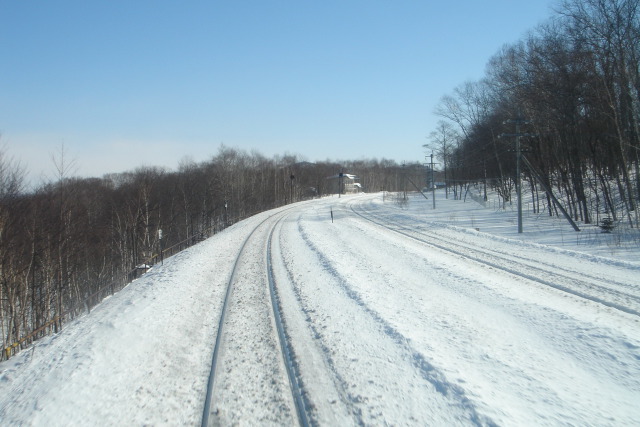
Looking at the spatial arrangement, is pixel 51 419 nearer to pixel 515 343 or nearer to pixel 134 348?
pixel 134 348

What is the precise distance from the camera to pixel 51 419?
4523 millimetres

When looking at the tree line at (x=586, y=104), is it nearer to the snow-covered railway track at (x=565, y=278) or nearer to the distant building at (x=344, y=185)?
the snow-covered railway track at (x=565, y=278)

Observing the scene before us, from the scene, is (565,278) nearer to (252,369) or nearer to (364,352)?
(364,352)

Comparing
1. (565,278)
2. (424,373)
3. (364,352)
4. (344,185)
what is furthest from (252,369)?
(344,185)

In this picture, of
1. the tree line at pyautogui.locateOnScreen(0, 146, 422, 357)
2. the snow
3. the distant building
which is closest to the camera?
the snow

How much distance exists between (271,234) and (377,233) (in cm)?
649

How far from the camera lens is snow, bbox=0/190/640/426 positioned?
4.56m

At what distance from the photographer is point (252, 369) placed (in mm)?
5734

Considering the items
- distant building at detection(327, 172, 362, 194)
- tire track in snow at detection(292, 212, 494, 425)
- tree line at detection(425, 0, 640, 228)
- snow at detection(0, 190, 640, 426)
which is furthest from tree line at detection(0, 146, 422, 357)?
tree line at detection(425, 0, 640, 228)

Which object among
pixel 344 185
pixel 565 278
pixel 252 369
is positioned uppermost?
pixel 344 185

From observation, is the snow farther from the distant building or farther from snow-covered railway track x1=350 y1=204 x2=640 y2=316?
the distant building

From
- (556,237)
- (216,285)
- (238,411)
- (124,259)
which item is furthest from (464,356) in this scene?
(124,259)

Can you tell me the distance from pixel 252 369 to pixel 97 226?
3576 centimetres

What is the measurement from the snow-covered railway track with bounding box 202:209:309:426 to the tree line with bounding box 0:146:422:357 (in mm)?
4298
